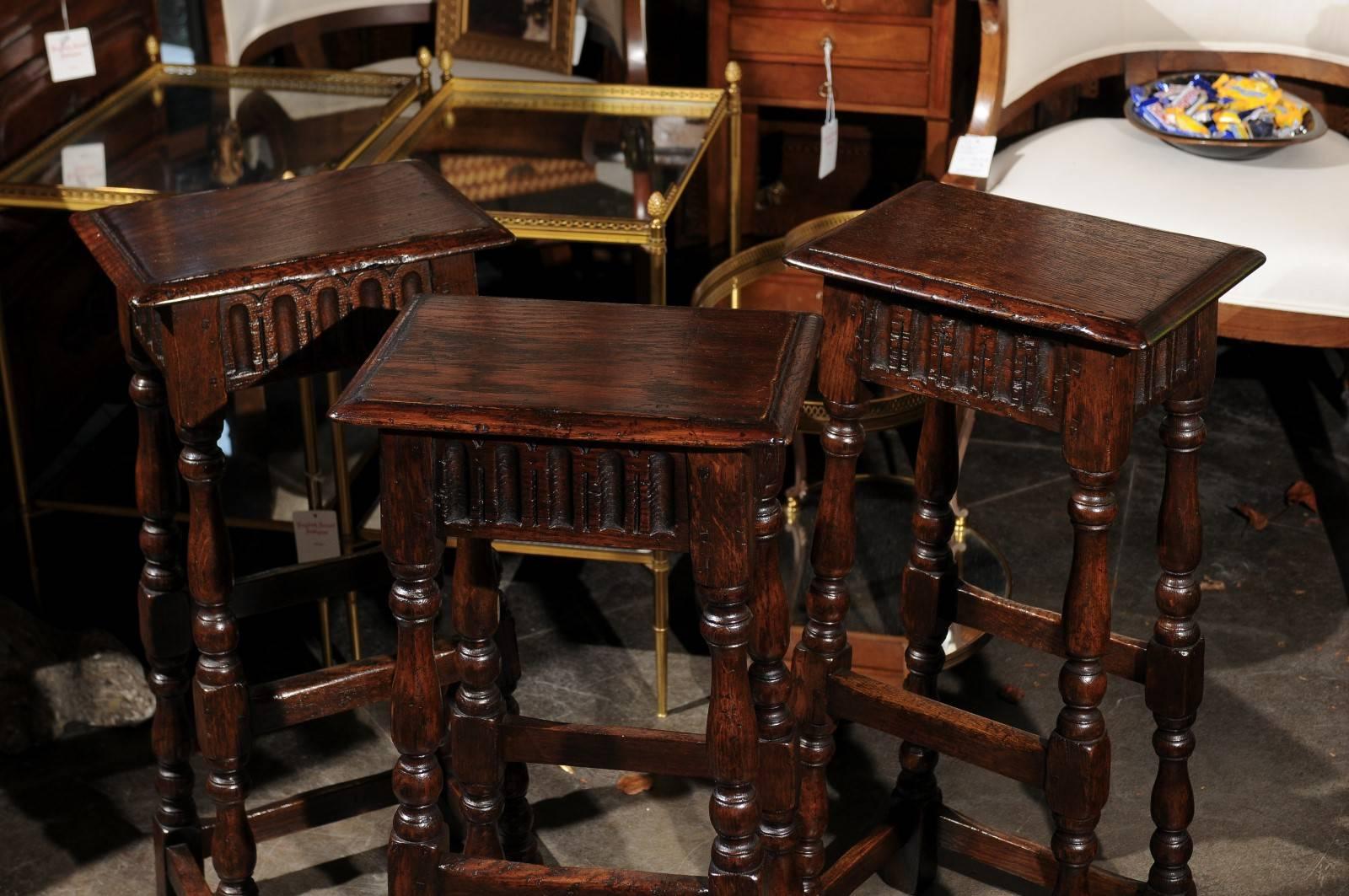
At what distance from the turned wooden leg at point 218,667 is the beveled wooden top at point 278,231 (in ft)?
0.64

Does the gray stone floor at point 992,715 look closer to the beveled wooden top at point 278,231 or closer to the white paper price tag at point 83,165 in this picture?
the white paper price tag at point 83,165

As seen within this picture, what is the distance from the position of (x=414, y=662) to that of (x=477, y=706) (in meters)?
0.33

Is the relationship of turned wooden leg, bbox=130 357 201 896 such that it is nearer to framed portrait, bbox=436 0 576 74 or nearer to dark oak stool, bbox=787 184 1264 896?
dark oak stool, bbox=787 184 1264 896

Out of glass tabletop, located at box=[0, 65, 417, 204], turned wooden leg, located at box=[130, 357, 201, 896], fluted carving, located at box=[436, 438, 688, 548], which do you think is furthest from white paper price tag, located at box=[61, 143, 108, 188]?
fluted carving, located at box=[436, 438, 688, 548]

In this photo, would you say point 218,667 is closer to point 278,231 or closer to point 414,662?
point 414,662

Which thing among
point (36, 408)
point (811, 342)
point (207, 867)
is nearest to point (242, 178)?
point (36, 408)

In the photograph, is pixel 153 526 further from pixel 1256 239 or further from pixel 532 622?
pixel 1256 239

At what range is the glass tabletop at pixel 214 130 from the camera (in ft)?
10.6

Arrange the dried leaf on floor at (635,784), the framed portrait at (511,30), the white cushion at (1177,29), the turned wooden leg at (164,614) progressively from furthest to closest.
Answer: the framed portrait at (511,30) < the white cushion at (1177,29) < the dried leaf on floor at (635,784) < the turned wooden leg at (164,614)

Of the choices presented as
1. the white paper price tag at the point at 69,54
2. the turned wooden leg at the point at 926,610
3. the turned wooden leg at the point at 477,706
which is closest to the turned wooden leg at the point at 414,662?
the turned wooden leg at the point at 477,706

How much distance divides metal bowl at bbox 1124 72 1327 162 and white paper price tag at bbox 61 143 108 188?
1962 millimetres

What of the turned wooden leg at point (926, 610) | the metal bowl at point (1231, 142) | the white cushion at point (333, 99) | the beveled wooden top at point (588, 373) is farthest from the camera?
the white cushion at point (333, 99)

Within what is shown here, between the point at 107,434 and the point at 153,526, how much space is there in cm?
149

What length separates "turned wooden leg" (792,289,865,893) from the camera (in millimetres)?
2232
